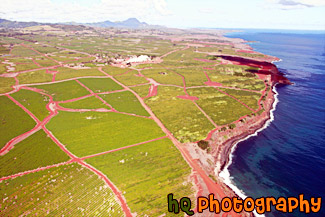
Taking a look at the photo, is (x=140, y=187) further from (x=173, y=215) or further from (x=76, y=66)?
(x=76, y=66)

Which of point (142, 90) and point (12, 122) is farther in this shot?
point (142, 90)

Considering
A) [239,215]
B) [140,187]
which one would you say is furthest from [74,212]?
[239,215]

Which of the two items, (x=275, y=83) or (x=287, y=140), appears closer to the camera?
(x=287, y=140)

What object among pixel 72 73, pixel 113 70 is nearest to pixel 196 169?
pixel 113 70

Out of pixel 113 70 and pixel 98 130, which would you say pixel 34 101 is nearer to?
pixel 98 130

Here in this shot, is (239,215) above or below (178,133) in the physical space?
below

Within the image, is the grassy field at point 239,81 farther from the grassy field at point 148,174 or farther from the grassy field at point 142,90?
the grassy field at point 148,174

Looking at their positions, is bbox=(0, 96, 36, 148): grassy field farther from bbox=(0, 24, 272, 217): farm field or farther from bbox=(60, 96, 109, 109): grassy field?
bbox=(60, 96, 109, 109): grassy field

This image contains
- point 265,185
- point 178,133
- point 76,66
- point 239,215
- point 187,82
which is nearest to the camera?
point 239,215
